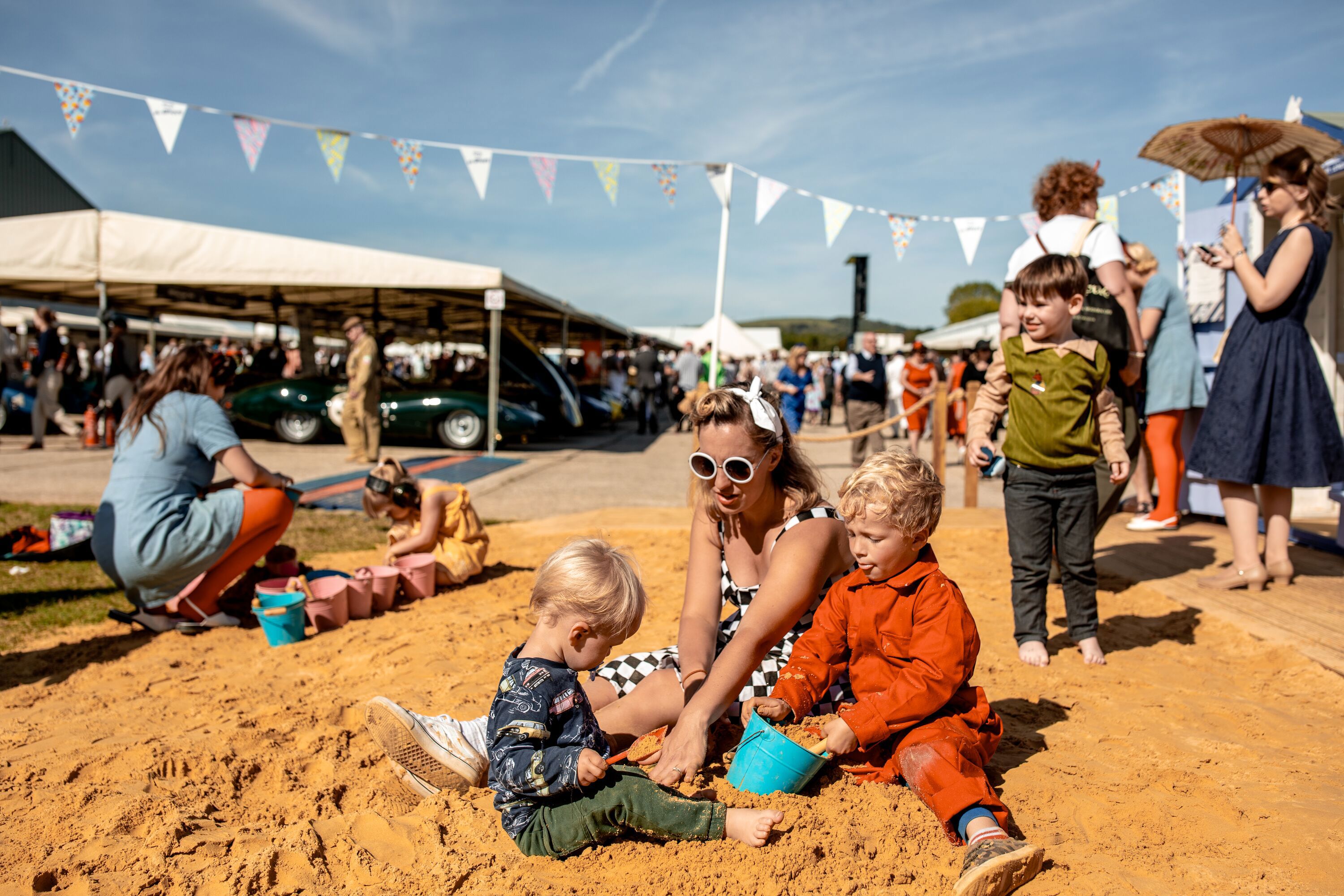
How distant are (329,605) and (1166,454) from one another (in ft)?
18.8

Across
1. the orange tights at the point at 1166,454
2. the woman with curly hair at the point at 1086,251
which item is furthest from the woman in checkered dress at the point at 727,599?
the orange tights at the point at 1166,454

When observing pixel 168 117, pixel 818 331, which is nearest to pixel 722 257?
pixel 168 117

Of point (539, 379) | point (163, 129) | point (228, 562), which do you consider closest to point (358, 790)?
point (228, 562)

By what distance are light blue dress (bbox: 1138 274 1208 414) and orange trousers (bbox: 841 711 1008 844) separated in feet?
15.2

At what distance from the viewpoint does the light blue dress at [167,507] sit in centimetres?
403

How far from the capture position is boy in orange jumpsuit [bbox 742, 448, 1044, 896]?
2227 millimetres

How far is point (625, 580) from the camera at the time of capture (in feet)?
7.12

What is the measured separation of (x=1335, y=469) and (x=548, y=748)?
4.35 metres

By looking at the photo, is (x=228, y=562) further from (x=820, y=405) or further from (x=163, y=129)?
(x=820, y=405)

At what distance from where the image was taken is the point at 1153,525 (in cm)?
652

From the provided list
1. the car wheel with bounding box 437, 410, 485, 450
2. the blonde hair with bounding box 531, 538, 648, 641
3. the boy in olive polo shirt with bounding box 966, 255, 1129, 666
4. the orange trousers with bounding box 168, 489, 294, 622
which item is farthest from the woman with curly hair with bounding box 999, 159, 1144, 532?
the car wheel with bounding box 437, 410, 485, 450

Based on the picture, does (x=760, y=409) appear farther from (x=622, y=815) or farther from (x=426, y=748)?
(x=426, y=748)

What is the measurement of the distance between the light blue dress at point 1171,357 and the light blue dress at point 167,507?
589 cm

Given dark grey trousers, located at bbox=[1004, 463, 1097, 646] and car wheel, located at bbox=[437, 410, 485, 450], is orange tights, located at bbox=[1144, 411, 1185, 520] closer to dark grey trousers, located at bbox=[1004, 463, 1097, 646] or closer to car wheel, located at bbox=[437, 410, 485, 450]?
dark grey trousers, located at bbox=[1004, 463, 1097, 646]
